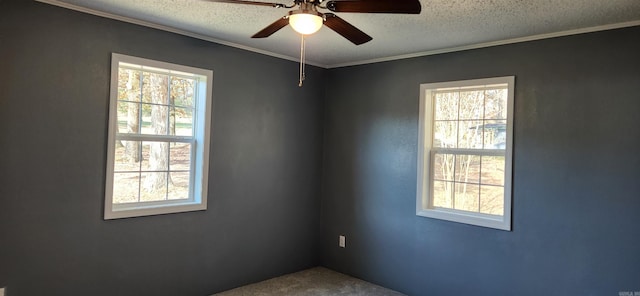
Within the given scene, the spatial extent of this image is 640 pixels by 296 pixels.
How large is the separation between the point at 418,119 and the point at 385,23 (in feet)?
3.93

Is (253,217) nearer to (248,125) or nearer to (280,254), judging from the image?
(280,254)

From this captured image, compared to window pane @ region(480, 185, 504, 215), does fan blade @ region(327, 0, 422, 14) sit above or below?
above

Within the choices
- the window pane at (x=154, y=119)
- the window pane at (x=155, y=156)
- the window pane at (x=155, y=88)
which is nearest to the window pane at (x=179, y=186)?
the window pane at (x=155, y=156)

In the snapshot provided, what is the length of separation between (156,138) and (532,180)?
3077mm

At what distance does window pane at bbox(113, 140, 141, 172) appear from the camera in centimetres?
324

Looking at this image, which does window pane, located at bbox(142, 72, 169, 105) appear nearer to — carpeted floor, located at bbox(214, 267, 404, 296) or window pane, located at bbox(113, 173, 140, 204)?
window pane, located at bbox(113, 173, 140, 204)

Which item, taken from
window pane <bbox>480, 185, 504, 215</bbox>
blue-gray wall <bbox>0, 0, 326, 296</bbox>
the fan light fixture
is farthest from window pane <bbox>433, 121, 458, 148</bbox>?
the fan light fixture

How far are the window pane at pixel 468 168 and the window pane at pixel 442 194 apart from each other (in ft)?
0.41

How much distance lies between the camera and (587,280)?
299cm

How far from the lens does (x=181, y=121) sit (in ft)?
11.9

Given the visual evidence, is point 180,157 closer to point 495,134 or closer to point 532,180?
point 495,134

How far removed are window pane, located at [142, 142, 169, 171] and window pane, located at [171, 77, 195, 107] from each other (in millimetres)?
397

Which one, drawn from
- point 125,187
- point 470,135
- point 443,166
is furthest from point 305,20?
point 443,166

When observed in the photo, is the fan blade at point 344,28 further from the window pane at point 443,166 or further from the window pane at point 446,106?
the window pane at point 443,166
